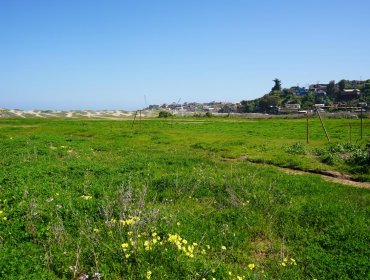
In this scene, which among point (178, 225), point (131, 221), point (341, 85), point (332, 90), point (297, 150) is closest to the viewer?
point (131, 221)

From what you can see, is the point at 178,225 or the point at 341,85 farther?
the point at 341,85

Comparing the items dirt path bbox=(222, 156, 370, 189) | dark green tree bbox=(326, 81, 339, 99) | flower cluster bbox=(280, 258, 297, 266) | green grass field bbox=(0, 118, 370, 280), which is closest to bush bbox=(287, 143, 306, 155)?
dirt path bbox=(222, 156, 370, 189)

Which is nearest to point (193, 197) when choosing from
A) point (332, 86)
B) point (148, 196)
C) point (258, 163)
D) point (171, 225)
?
point (148, 196)

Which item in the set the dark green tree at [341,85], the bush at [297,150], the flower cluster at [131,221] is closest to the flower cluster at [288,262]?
the flower cluster at [131,221]

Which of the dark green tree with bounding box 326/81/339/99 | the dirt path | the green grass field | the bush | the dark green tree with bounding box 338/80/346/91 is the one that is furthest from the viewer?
the dark green tree with bounding box 338/80/346/91

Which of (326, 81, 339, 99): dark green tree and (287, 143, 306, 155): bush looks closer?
(287, 143, 306, 155): bush

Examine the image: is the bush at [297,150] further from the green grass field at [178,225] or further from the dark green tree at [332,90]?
the dark green tree at [332,90]

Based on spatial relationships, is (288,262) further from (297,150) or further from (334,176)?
(297,150)

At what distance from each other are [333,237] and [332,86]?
187901 mm

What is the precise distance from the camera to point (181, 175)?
1678 centimetres

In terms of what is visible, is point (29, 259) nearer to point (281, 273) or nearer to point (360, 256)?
point (281, 273)

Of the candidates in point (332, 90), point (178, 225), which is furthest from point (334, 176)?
point (332, 90)

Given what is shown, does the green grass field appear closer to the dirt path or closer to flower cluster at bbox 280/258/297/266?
flower cluster at bbox 280/258/297/266

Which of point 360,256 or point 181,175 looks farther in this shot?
point 181,175
